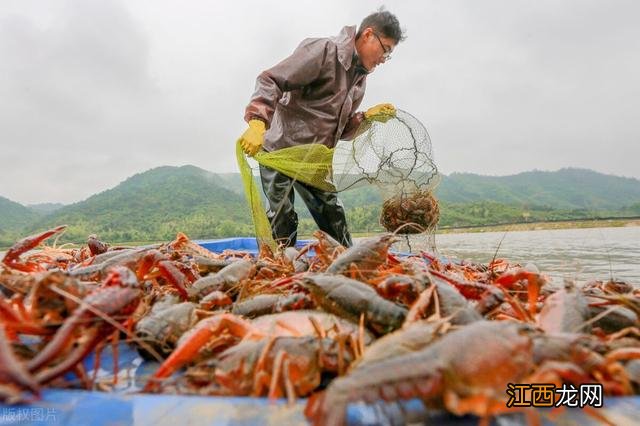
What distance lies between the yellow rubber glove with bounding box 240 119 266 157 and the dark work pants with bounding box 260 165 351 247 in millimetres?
707

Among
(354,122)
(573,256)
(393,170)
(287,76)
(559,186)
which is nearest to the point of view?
(287,76)

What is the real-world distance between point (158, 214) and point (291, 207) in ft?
104

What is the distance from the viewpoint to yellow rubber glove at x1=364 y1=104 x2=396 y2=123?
5184 millimetres

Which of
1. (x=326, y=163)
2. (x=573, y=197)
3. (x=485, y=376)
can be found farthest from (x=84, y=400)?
(x=573, y=197)

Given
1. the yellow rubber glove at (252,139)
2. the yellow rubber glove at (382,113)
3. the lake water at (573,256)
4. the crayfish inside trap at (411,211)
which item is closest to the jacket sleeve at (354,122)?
the yellow rubber glove at (382,113)

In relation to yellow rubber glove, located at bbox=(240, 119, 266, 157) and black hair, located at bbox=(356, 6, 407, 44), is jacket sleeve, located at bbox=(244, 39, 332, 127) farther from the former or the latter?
black hair, located at bbox=(356, 6, 407, 44)

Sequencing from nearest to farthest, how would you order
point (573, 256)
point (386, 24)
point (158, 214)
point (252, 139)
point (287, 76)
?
point (252, 139), point (287, 76), point (386, 24), point (573, 256), point (158, 214)

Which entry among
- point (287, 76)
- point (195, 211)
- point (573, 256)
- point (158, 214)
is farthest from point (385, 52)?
point (158, 214)

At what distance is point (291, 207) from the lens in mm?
5000

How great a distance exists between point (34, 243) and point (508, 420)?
2.43 m

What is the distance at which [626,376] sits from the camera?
105 cm

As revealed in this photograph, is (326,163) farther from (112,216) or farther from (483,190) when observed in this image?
(483,190)

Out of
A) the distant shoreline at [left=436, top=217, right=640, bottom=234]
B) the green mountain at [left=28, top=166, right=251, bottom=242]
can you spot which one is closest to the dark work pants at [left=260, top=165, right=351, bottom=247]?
the green mountain at [left=28, top=166, right=251, bottom=242]

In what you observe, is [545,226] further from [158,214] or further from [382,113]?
[158,214]
